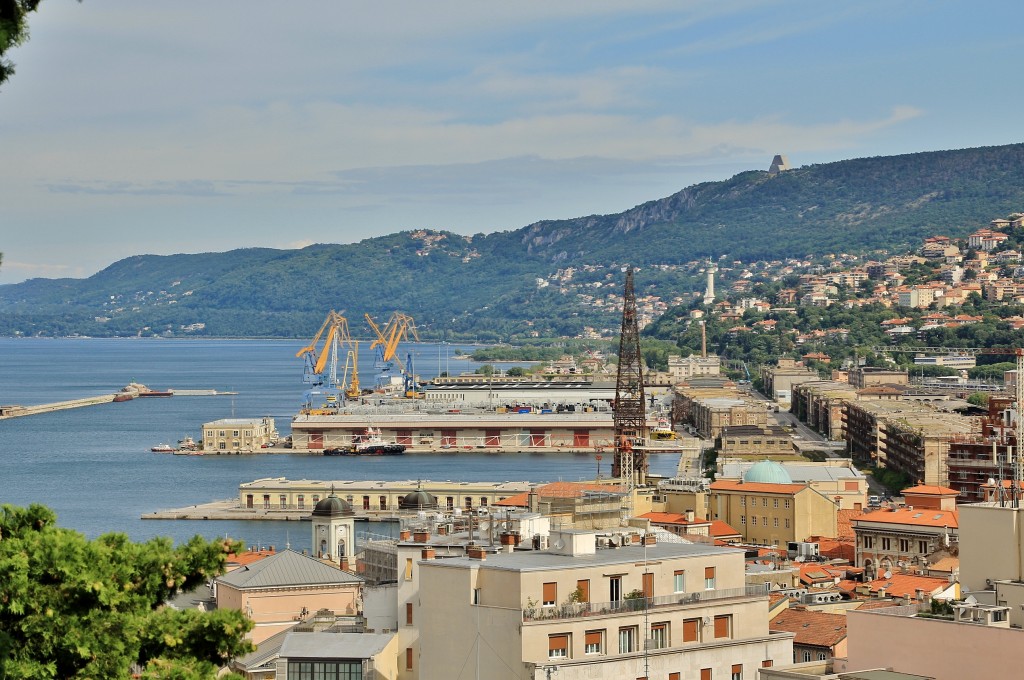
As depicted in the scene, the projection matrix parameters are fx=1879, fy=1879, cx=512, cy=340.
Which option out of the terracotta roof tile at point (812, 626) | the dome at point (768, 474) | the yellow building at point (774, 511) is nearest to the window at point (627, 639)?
the terracotta roof tile at point (812, 626)

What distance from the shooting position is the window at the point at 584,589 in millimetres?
10094

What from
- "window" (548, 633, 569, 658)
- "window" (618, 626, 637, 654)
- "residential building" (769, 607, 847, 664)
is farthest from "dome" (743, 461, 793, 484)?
"window" (548, 633, 569, 658)

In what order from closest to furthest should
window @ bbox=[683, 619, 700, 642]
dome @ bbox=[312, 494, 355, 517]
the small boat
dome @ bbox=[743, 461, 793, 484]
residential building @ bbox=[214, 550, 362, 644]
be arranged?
window @ bbox=[683, 619, 700, 642] < residential building @ bbox=[214, 550, 362, 644] < dome @ bbox=[312, 494, 355, 517] < dome @ bbox=[743, 461, 793, 484] < the small boat

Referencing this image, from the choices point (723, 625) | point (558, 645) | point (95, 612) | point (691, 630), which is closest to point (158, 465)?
point (723, 625)

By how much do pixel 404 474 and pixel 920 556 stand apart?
33077mm

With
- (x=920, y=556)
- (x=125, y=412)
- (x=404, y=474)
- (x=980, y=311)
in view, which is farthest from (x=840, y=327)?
(x=920, y=556)

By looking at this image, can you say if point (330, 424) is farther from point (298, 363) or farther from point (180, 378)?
point (298, 363)

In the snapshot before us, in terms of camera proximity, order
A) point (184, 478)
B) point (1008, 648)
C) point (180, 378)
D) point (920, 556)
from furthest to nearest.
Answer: point (180, 378) → point (184, 478) → point (920, 556) → point (1008, 648)

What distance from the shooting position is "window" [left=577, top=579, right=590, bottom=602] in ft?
33.1

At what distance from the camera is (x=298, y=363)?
169 meters

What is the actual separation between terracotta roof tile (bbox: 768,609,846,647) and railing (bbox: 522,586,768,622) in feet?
12.8

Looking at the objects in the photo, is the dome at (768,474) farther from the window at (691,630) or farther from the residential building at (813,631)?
the window at (691,630)

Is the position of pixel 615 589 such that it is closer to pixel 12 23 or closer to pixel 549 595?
pixel 549 595

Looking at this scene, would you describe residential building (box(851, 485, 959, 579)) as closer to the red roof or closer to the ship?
the red roof
